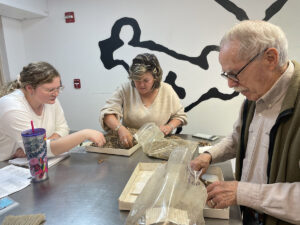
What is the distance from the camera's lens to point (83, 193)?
102cm

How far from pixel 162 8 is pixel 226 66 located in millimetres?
2000

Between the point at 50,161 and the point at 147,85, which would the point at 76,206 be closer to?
the point at 50,161

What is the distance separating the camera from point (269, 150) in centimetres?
93

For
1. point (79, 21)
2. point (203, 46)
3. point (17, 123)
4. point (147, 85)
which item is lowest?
point (17, 123)

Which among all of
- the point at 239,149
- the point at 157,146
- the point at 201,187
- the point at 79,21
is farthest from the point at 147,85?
the point at 79,21

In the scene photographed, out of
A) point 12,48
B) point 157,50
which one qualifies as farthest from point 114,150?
point 12,48

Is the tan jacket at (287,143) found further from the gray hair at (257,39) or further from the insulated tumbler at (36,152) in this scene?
the insulated tumbler at (36,152)

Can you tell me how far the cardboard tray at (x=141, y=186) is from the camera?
2.72 feet

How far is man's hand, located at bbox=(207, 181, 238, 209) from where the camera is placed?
84 centimetres

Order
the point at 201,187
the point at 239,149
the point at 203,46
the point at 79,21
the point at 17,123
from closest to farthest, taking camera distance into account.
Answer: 1. the point at 201,187
2. the point at 239,149
3. the point at 17,123
4. the point at 203,46
5. the point at 79,21

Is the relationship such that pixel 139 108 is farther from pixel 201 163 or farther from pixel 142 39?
pixel 142 39

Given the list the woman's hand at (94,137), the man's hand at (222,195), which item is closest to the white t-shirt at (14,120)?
the woman's hand at (94,137)

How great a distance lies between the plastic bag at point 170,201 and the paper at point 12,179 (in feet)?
2.09

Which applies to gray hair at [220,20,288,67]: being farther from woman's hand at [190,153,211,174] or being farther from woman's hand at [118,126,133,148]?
woman's hand at [118,126,133,148]
